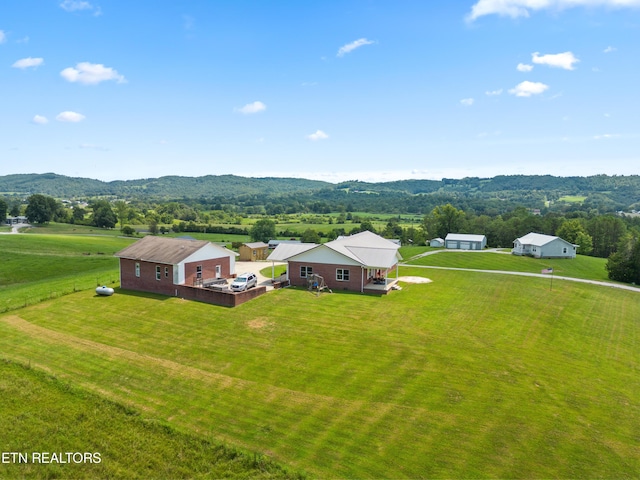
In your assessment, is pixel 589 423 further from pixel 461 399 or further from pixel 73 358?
pixel 73 358

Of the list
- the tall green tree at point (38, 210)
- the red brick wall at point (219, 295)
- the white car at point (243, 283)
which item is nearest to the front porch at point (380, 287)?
the red brick wall at point (219, 295)

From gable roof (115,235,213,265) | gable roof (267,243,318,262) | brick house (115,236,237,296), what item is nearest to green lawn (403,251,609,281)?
gable roof (267,243,318,262)

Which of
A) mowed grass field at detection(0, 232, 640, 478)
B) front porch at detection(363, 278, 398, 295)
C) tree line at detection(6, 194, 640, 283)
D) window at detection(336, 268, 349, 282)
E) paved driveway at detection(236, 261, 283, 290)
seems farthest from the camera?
tree line at detection(6, 194, 640, 283)

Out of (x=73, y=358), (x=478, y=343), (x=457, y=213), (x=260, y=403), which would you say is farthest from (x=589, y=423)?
(x=457, y=213)

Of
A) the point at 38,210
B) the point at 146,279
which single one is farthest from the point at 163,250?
the point at 38,210

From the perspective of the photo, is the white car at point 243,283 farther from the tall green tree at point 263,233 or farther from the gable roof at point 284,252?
the tall green tree at point 263,233

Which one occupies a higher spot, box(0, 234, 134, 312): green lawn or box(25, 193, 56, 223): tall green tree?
box(25, 193, 56, 223): tall green tree

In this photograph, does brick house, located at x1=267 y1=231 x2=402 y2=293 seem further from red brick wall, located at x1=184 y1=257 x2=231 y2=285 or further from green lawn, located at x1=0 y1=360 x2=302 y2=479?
green lawn, located at x1=0 y1=360 x2=302 y2=479
